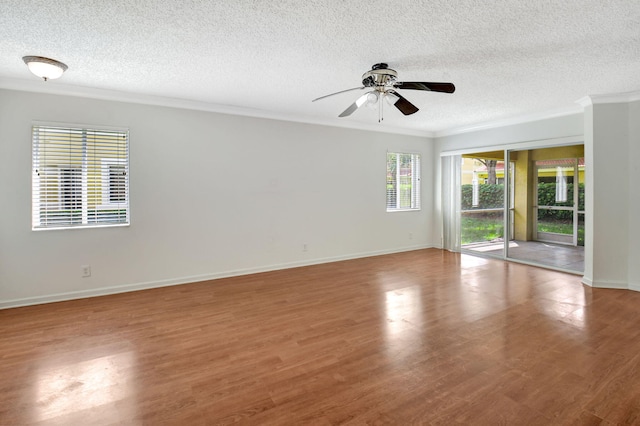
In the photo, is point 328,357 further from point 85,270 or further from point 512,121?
point 512,121

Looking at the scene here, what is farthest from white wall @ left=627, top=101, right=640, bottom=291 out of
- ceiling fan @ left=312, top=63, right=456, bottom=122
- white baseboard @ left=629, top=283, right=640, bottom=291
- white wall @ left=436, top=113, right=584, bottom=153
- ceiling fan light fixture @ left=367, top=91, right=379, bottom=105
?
ceiling fan light fixture @ left=367, top=91, right=379, bottom=105

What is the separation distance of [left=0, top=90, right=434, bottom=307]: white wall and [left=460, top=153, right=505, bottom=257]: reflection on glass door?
1.54 meters

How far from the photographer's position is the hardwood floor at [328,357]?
1901 millimetres

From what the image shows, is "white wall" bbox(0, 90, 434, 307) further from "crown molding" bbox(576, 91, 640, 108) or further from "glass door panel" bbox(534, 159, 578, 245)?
"crown molding" bbox(576, 91, 640, 108)

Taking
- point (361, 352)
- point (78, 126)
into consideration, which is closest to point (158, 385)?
point (361, 352)

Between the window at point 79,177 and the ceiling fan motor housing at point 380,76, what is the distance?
10.4ft

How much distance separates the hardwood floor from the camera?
190 centimetres

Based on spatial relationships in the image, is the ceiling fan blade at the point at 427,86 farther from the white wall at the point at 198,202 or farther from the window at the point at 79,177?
the window at the point at 79,177

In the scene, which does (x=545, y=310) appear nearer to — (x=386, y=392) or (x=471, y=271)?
(x=471, y=271)

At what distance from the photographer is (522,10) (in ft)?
7.23

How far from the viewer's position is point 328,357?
251 centimetres

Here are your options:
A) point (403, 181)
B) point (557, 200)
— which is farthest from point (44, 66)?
point (557, 200)

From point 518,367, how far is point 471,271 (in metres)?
2.93

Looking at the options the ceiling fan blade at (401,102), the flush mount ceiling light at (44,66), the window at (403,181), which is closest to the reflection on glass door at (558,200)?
the window at (403,181)
